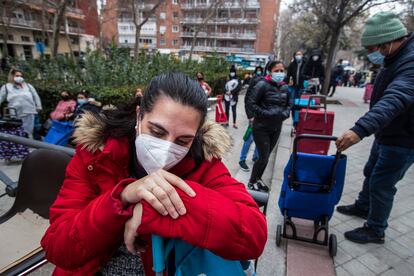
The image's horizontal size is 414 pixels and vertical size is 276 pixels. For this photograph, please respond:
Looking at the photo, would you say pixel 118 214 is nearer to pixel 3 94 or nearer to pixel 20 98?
pixel 20 98

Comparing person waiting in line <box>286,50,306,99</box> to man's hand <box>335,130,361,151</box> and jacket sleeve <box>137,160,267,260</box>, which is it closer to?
man's hand <box>335,130,361,151</box>

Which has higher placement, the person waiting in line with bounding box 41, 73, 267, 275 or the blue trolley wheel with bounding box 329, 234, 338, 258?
the person waiting in line with bounding box 41, 73, 267, 275

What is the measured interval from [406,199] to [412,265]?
163cm

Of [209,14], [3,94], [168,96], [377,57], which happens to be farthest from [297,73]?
[209,14]

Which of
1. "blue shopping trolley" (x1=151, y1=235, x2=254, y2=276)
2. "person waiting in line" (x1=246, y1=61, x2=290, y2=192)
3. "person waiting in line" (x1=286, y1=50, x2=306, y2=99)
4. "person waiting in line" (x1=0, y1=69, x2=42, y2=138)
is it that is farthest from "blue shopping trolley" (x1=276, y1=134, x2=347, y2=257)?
"person waiting in line" (x1=286, y1=50, x2=306, y2=99)

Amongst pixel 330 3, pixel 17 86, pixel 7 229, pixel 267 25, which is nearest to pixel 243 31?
pixel 267 25

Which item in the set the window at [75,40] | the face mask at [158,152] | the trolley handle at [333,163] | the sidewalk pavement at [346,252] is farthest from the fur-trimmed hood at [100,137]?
the window at [75,40]

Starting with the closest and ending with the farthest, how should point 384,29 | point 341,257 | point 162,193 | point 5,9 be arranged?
1. point 162,193
2. point 384,29
3. point 341,257
4. point 5,9

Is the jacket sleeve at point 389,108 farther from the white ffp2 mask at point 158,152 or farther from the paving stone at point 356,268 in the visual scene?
the white ffp2 mask at point 158,152

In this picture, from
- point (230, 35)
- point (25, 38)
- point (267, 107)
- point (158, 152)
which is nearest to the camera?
point (158, 152)

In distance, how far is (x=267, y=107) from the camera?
371 centimetres

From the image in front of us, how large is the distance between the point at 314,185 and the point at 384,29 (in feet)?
5.01

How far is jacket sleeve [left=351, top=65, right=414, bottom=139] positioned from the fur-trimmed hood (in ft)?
4.20

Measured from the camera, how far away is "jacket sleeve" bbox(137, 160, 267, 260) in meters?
0.80
